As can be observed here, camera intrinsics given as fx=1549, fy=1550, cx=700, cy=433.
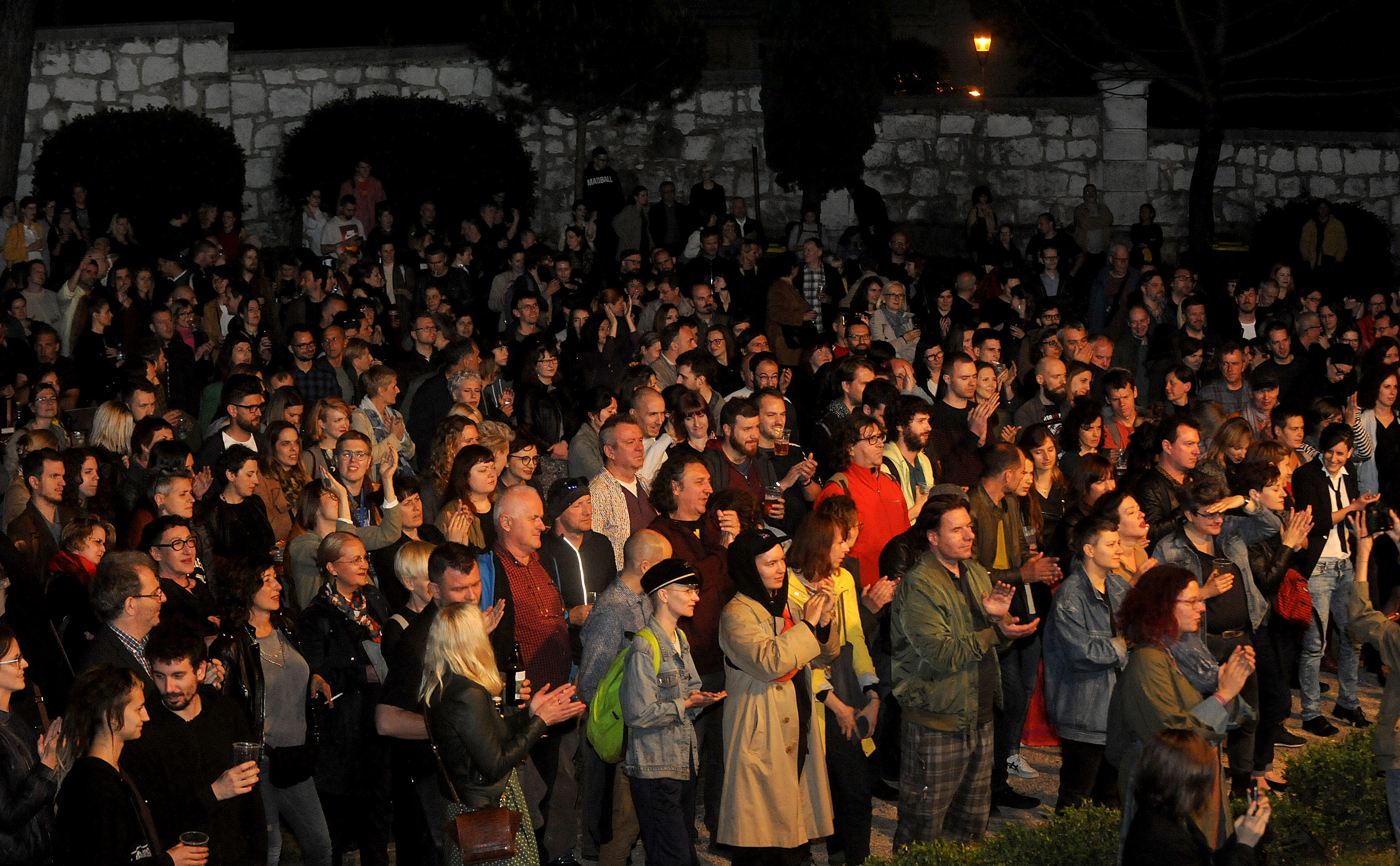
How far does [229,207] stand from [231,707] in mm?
13647

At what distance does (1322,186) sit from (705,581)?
19013 millimetres

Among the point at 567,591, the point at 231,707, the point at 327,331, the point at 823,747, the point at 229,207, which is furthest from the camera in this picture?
the point at 229,207

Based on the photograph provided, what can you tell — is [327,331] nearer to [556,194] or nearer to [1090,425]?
[1090,425]

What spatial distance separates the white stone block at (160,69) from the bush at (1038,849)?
1665 centimetres

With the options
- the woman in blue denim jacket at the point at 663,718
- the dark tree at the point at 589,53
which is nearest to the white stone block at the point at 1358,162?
the dark tree at the point at 589,53

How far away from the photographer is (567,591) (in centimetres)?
754

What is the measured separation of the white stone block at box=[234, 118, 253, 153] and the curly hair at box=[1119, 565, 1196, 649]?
16324mm

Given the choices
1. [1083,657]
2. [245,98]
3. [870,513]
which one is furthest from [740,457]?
[245,98]

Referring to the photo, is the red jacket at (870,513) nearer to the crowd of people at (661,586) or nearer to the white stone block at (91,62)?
the crowd of people at (661,586)

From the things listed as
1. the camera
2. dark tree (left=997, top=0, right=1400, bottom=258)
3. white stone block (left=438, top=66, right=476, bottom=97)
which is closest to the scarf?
the camera

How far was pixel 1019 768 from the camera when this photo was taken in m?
8.56

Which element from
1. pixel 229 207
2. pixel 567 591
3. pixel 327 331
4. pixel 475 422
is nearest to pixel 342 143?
pixel 229 207

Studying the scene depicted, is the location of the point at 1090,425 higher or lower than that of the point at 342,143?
lower

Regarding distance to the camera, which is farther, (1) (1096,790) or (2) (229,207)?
(2) (229,207)
